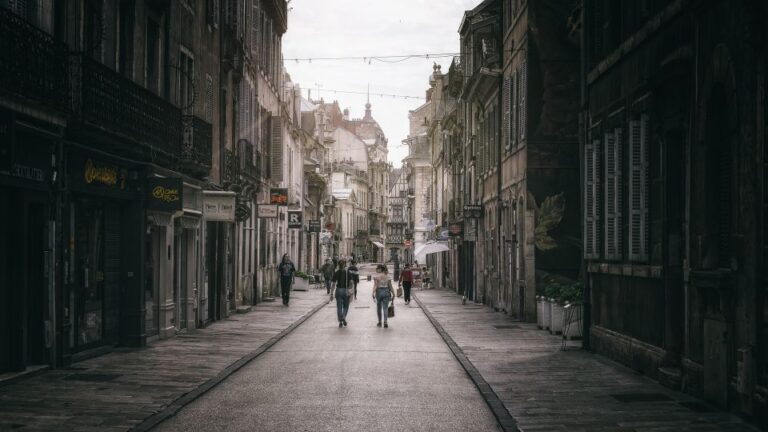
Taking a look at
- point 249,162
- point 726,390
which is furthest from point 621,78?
point 249,162

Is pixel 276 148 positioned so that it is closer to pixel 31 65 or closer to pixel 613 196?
pixel 613 196

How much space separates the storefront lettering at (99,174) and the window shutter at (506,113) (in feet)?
49.3

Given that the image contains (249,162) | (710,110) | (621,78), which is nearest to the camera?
(710,110)

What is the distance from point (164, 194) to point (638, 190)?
29.1 ft

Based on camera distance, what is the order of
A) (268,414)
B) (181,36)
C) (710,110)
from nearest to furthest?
(268,414)
(710,110)
(181,36)

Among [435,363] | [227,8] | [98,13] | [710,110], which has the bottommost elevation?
[435,363]

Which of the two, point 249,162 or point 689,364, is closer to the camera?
point 689,364

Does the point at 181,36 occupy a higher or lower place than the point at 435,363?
higher

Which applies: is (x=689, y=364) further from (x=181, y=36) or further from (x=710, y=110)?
(x=181, y=36)

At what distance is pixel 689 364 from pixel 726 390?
4.63ft

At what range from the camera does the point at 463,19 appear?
46.8m

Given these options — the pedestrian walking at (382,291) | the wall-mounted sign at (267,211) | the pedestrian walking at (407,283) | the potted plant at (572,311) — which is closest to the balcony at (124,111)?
the pedestrian walking at (382,291)


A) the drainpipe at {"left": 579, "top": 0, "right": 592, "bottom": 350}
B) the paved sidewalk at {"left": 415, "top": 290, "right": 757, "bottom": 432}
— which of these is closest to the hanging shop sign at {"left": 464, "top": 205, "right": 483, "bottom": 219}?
the paved sidewalk at {"left": 415, "top": 290, "right": 757, "bottom": 432}

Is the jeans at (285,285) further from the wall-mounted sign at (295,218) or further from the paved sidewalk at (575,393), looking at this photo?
the paved sidewalk at (575,393)
